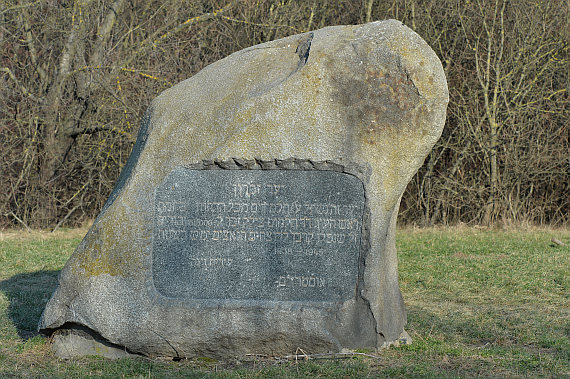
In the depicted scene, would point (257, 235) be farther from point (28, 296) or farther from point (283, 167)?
point (28, 296)

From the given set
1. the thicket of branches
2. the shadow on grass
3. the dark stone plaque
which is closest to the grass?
the shadow on grass

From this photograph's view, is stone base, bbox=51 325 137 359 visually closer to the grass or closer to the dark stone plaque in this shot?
the grass

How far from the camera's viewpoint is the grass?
429 cm

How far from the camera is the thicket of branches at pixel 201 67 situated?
11.4 meters

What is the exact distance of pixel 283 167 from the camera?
15.2 feet

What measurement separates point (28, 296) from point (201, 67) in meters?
6.66

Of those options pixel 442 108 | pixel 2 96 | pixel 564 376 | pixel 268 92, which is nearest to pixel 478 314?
pixel 564 376

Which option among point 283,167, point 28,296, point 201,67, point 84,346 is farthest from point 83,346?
point 201,67

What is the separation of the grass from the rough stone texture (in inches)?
7.4

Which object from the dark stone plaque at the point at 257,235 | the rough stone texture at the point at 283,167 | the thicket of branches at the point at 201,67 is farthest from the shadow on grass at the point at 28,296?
the thicket of branches at the point at 201,67

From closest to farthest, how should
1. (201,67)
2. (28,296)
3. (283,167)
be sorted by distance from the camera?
(283,167) < (28,296) < (201,67)

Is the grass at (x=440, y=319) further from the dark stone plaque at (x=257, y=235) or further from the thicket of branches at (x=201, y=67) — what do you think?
the thicket of branches at (x=201, y=67)

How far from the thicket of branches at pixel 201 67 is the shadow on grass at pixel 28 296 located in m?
4.12

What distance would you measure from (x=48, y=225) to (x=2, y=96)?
7.44 feet
